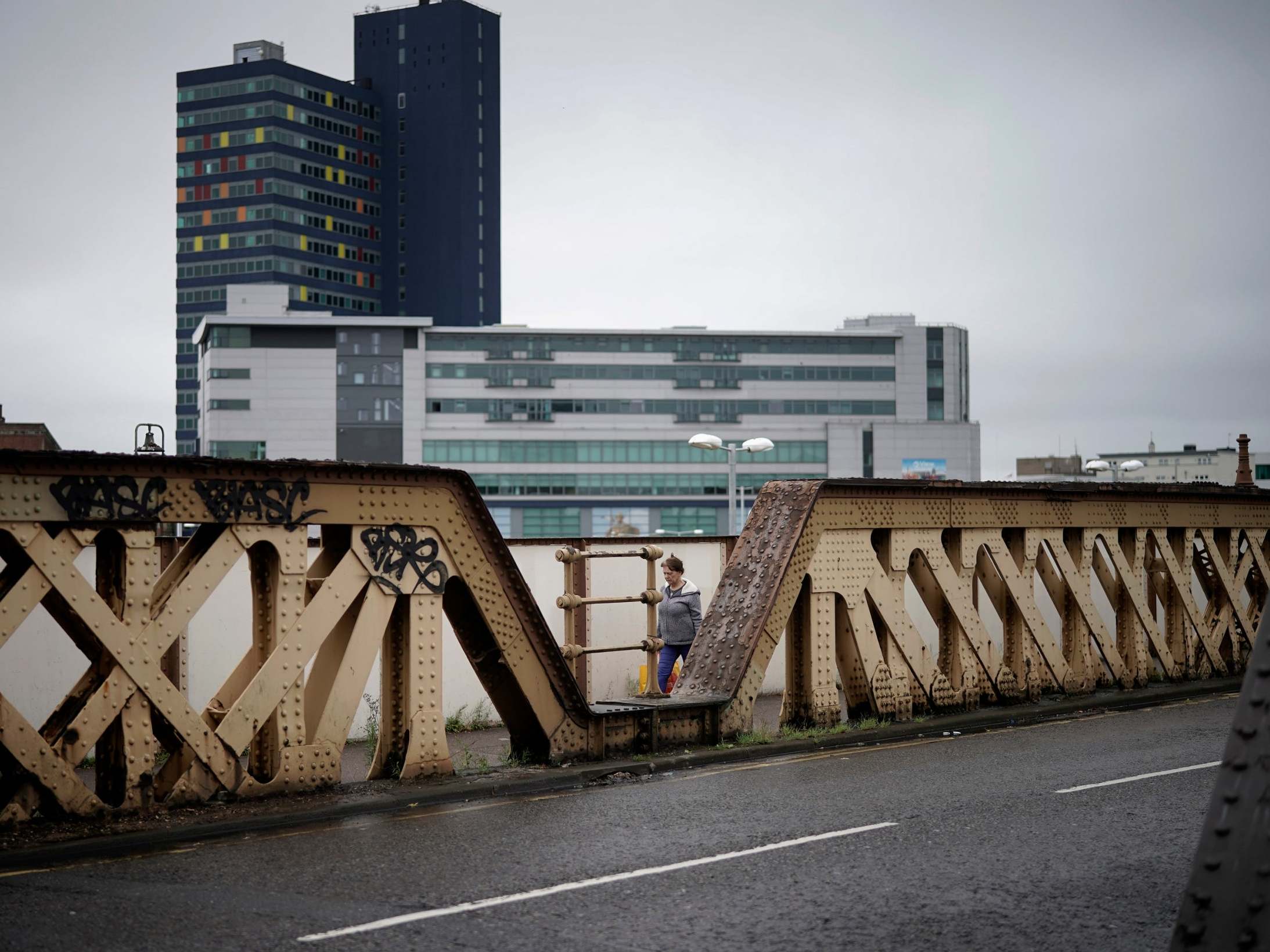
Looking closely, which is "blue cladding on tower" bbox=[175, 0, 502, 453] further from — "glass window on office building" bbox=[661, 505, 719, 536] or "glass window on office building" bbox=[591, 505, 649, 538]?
"glass window on office building" bbox=[661, 505, 719, 536]

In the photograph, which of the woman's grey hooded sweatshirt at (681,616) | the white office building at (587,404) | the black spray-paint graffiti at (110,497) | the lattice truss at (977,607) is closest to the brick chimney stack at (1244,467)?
the lattice truss at (977,607)

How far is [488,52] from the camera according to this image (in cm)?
17950

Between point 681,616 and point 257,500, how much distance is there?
22.3 ft

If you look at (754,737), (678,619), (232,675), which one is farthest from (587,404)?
(232,675)

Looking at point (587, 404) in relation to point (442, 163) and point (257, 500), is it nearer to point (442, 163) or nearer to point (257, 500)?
point (442, 163)

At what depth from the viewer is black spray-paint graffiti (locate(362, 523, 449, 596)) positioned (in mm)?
10125

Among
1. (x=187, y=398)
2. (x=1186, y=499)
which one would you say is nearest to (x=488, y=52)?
(x=187, y=398)

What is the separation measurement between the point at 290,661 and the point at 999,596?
8.42m

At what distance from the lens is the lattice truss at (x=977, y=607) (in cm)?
1334

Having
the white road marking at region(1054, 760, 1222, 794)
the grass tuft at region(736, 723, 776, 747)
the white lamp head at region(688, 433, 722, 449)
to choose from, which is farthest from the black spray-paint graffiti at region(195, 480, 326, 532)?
the white lamp head at region(688, 433, 722, 449)

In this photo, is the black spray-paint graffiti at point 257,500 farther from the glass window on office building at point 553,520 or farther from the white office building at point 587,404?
the glass window on office building at point 553,520

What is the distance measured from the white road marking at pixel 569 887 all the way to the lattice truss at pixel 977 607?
428cm

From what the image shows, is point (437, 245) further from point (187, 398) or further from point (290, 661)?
point (290, 661)

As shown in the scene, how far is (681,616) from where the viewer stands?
50.7 ft
